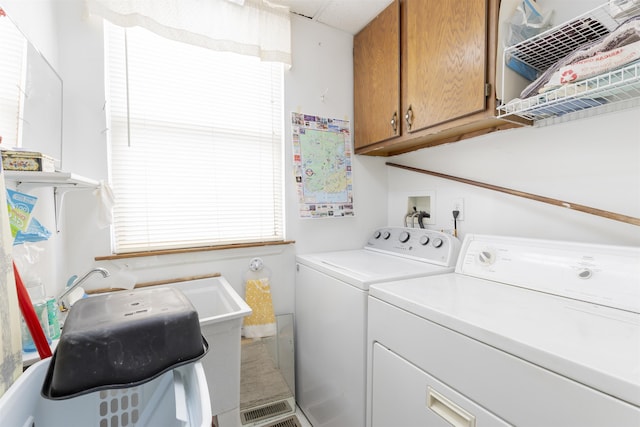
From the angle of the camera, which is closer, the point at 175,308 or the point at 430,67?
the point at 175,308

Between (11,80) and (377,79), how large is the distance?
1.74m

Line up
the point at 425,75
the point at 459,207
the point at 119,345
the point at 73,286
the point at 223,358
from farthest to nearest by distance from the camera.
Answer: the point at 459,207 → the point at 425,75 → the point at 223,358 → the point at 73,286 → the point at 119,345

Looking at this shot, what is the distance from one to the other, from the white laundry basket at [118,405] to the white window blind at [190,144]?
0.86 meters

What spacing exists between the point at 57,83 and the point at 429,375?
1.95 m

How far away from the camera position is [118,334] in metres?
0.69

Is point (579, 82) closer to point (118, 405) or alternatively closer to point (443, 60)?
point (443, 60)

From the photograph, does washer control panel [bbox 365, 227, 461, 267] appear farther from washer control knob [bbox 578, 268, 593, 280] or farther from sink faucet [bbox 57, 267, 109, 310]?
sink faucet [bbox 57, 267, 109, 310]

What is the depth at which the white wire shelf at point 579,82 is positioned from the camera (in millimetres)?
887

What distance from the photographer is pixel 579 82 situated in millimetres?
938

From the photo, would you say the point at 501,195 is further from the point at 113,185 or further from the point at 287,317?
the point at 113,185

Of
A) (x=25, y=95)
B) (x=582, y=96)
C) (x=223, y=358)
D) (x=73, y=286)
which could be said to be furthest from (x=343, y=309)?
(x=25, y=95)

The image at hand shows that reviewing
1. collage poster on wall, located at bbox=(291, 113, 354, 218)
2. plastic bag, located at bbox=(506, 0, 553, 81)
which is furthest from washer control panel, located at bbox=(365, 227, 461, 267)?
plastic bag, located at bbox=(506, 0, 553, 81)

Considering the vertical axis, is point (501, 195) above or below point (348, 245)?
above

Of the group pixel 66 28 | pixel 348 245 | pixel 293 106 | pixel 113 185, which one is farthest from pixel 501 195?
pixel 66 28
